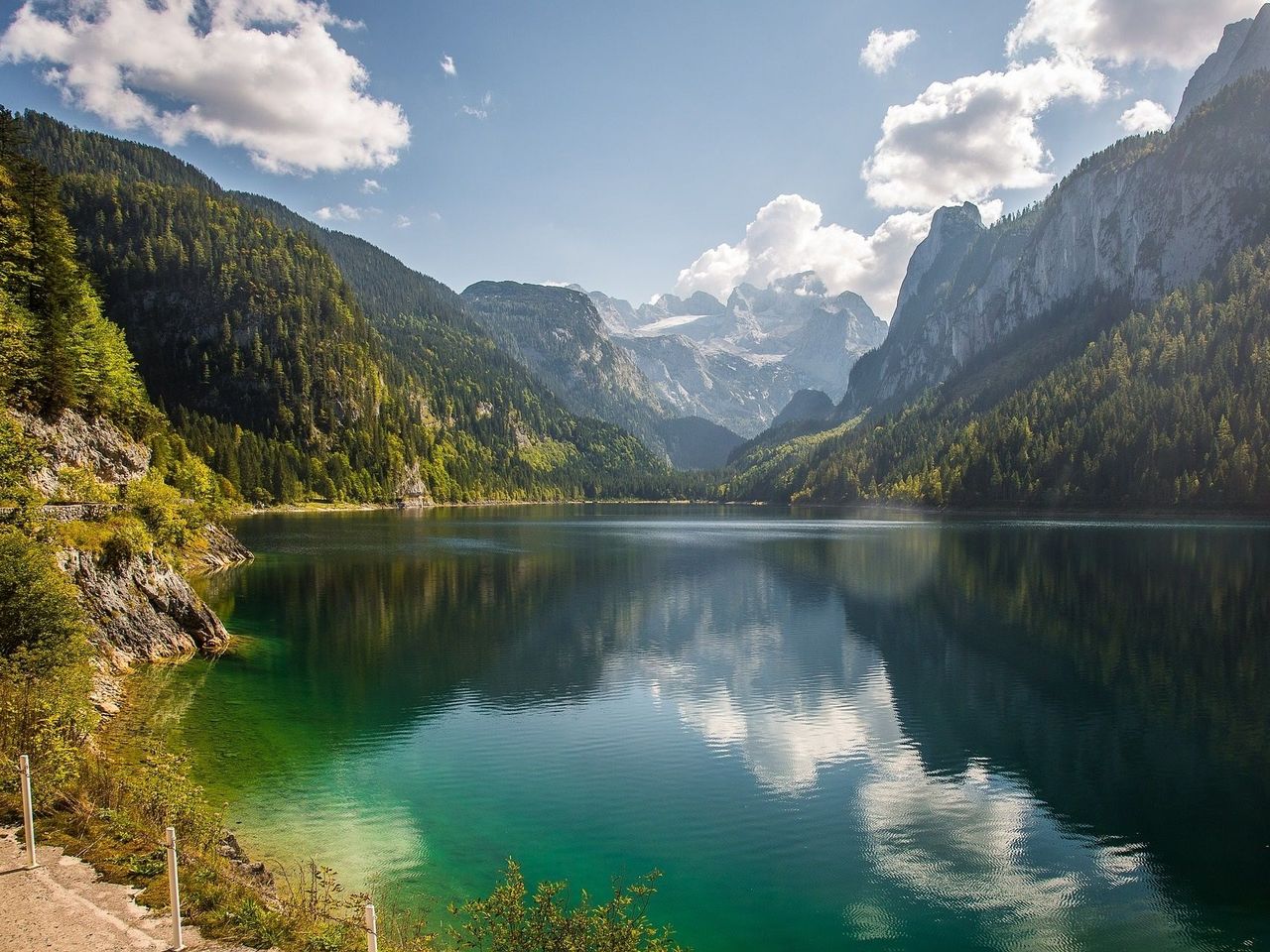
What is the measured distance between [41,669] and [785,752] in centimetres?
2487

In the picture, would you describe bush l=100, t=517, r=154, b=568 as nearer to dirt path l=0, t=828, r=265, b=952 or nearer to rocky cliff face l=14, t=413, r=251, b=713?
rocky cliff face l=14, t=413, r=251, b=713

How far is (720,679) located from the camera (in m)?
40.0

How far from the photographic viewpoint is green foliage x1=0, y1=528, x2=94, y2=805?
1708cm

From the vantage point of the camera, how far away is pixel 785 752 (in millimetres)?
29281

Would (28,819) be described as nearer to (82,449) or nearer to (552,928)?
(552,928)

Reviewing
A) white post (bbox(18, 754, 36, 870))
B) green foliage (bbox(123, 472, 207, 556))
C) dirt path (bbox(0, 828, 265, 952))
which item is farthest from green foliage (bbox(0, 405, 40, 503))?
dirt path (bbox(0, 828, 265, 952))

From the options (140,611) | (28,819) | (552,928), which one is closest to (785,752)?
(552,928)

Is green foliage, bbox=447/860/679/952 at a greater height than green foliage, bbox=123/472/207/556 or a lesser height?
lesser

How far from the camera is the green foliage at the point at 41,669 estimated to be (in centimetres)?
1708

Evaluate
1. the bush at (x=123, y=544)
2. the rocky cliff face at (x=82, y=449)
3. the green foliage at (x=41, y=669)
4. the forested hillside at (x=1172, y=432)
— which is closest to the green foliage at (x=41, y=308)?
the rocky cliff face at (x=82, y=449)

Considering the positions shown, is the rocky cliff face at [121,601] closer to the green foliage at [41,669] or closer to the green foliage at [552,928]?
the green foliage at [41,669]

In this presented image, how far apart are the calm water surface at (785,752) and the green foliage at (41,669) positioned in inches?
201

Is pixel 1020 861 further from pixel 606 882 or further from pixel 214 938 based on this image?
pixel 214 938

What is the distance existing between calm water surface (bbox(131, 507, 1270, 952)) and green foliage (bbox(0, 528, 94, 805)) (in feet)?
16.8
